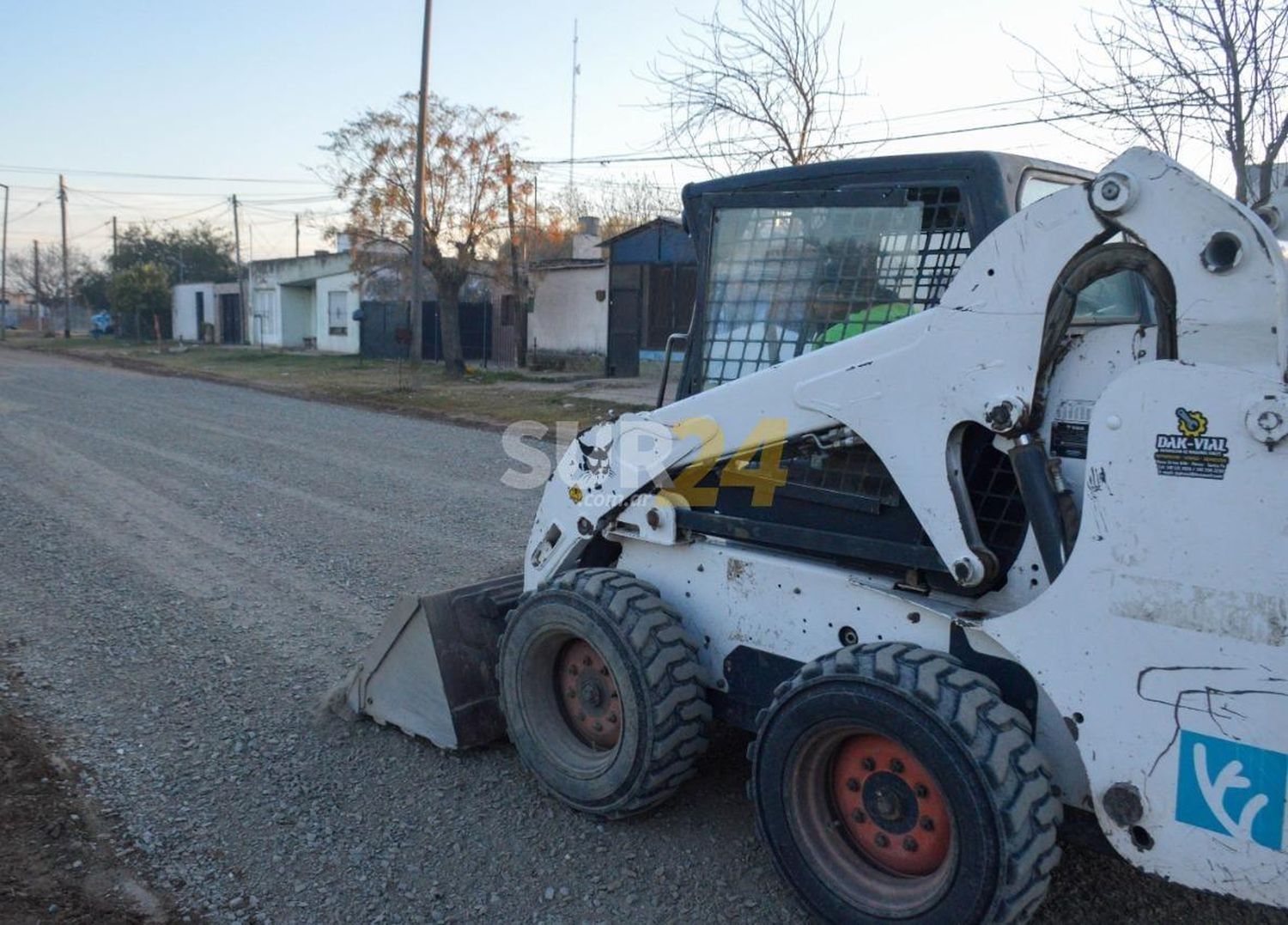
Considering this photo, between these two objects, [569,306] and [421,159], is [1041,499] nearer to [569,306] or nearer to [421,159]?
[421,159]

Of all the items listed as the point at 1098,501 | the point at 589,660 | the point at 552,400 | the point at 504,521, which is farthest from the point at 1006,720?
the point at 552,400

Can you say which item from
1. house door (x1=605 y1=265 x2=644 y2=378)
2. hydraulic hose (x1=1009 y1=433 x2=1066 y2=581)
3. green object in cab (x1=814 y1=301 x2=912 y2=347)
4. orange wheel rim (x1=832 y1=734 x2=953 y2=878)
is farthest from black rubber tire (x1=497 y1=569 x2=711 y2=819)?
house door (x1=605 y1=265 x2=644 y2=378)

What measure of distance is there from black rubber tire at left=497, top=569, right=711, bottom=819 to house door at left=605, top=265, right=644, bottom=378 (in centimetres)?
2249

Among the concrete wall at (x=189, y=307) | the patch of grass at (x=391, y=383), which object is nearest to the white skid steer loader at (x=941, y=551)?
the patch of grass at (x=391, y=383)

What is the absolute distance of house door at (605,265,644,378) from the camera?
2636cm

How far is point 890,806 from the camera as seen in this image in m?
3.05

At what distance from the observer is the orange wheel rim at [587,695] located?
394 cm

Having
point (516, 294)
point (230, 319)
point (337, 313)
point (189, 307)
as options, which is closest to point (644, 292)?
point (516, 294)

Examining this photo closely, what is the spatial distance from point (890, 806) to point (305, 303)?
43.1 meters

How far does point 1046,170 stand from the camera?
3443 mm

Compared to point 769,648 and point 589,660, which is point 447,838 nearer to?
point 589,660

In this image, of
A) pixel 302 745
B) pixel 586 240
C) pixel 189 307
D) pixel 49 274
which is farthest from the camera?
pixel 49 274

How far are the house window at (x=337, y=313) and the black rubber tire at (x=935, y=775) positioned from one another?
37.5 metres

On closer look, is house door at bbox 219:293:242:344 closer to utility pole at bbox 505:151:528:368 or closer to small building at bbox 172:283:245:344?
small building at bbox 172:283:245:344
